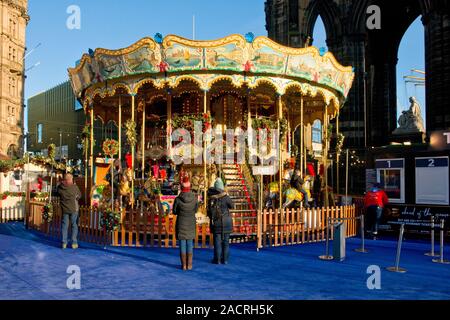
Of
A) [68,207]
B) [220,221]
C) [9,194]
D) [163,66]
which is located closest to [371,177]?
[163,66]

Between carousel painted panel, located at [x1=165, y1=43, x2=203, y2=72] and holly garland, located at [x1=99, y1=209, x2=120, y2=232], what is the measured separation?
15.5 ft

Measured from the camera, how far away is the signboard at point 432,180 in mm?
12875

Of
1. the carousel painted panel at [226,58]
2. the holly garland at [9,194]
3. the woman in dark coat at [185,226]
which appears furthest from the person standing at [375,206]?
the holly garland at [9,194]

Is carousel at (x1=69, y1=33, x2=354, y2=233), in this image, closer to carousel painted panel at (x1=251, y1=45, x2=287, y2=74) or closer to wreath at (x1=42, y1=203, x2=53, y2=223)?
carousel painted panel at (x1=251, y1=45, x2=287, y2=74)

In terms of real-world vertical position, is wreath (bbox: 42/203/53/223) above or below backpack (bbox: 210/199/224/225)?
below

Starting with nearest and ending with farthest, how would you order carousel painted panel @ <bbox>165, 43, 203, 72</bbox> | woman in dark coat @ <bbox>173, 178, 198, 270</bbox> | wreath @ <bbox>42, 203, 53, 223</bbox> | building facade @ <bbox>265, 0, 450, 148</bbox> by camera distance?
woman in dark coat @ <bbox>173, 178, 198, 270</bbox>
carousel painted panel @ <bbox>165, 43, 203, 72</bbox>
wreath @ <bbox>42, 203, 53, 223</bbox>
building facade @ <bbox>265, 0, 450, 148</bbox>

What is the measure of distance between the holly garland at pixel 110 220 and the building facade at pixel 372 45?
11080 millimetres

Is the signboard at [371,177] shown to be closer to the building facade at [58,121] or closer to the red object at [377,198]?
the red object at [377,198]

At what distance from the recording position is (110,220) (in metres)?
11.1

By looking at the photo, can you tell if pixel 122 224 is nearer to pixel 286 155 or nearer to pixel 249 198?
pixel 249 198

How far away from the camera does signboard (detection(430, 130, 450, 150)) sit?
13055 mm

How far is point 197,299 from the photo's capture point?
20.4 ft

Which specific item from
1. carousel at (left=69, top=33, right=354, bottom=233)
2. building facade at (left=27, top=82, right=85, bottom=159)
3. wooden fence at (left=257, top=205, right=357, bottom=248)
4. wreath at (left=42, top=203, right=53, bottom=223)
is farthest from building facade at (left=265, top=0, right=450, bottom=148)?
building facade at (left=27, top=82, right=85, bottom=159)

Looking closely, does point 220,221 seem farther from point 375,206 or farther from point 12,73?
point 12,73
